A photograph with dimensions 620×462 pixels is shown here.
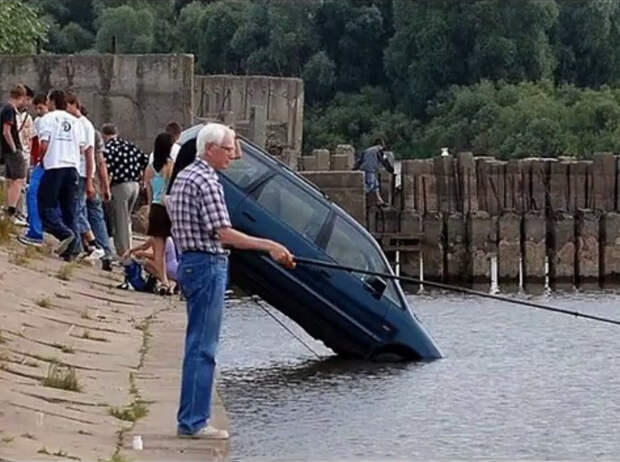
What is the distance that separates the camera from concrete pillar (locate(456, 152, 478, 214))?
38812 mm

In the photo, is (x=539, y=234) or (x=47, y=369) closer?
(x=47, y=369)

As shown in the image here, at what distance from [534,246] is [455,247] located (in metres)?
1.36

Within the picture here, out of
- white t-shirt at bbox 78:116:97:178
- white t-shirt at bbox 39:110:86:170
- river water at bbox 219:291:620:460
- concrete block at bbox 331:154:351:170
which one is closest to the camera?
river water at bbox 219:291:620:460

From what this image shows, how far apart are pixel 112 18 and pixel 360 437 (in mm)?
79590

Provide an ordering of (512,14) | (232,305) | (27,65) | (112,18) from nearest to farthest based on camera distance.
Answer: (232,305)
(27,65)
(512,14)
(112,18)

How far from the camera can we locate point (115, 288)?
2270 cm

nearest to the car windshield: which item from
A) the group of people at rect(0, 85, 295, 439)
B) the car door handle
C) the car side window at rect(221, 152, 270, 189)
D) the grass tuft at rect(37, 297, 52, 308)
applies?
the car door handle

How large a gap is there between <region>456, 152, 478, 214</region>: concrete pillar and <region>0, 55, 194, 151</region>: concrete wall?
7.17 meters

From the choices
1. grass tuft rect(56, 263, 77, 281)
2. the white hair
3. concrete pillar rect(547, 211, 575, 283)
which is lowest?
concrete pillar rect(547, 211, 575, 283)

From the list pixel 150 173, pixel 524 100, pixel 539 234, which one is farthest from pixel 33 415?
pixel 524 100

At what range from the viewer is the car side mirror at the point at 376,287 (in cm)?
2103

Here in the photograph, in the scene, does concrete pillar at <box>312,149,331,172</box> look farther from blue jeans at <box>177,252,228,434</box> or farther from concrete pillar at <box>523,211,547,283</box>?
blue jeans at <box>177,252,228,434</box>

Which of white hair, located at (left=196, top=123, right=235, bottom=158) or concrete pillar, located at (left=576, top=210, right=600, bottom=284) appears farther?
concrete pillar, located at (left=576, top=210, right=600, bottom=284)

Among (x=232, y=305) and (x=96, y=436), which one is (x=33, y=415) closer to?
(x=96, y=436)
